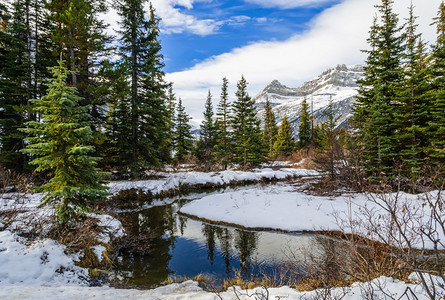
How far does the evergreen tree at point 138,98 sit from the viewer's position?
56.8 ft

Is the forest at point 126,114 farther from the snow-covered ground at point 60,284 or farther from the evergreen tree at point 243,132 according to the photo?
the evergreen tree at point 243,132

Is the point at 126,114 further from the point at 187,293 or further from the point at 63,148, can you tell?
the point at 187,293

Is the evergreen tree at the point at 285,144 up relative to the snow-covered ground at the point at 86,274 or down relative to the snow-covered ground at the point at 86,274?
up

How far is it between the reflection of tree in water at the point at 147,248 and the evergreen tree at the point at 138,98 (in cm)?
645

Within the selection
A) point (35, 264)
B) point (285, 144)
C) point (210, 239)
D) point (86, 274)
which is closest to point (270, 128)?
point (285, 144)

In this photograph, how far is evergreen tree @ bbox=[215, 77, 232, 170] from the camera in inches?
1104

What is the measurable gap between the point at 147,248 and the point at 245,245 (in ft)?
12.2

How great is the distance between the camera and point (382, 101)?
13188 mm

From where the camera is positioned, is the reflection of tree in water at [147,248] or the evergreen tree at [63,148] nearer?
the evergreen tree at [63,148]

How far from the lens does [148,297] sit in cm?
483

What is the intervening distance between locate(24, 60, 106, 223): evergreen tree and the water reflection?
2488 millimetres

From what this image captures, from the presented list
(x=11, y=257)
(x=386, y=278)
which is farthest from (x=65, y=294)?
(x=386, y=278)

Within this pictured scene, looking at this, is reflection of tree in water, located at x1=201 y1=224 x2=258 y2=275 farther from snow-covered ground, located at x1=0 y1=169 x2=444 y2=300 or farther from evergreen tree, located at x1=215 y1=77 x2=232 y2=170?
evergreen tree, located at x1=215 y1=77 x2=232 y2=170

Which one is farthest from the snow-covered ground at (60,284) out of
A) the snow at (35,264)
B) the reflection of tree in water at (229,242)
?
the reflection of tree in water at (229,242)
